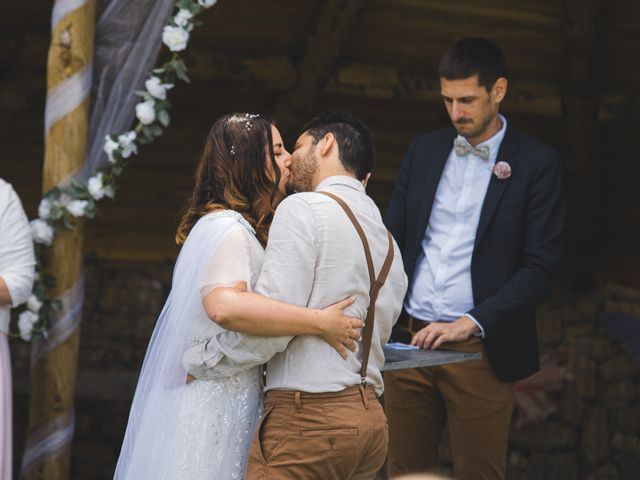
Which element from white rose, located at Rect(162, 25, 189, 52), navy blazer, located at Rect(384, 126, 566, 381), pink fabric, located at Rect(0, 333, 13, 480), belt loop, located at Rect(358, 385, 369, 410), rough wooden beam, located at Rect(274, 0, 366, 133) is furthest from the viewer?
rough wooden beam, located at Rect(274, 0, 366, 133)

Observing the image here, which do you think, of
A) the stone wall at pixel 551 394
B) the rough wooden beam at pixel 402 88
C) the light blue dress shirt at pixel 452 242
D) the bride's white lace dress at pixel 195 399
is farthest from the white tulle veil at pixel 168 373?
the rough wooden beam at pixel 402 88

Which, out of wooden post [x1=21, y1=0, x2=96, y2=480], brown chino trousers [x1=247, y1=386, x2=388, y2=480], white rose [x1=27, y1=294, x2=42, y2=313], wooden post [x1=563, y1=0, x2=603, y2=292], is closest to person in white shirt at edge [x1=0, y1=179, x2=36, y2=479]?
white rose [x1=27, y1=294, x2=42, y2=313]

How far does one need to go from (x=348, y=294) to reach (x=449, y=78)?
1.28m

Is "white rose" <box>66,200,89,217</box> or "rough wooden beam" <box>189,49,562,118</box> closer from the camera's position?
"white rose" <box>66,200,89,217</box>

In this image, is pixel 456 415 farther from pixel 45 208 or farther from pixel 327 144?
pixel 45 208

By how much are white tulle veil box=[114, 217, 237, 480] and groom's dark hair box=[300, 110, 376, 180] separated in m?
0.35

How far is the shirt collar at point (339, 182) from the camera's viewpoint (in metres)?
2.91

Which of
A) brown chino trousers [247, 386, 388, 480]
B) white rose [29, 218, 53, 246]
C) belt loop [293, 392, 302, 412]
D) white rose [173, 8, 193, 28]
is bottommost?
brown chino trousers [247, 386, 388, 480]

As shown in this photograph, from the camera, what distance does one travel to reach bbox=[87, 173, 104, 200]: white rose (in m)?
4.70

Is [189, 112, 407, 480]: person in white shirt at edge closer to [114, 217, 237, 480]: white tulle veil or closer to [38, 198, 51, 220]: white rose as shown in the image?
[114, 217, 237, 480]: white tulle veil

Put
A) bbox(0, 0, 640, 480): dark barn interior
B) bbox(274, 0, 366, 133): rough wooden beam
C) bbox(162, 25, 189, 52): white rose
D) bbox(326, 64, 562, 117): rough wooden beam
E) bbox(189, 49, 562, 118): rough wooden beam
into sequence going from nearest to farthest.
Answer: bbox(162, 25, 189, 52): white rose → bbox(274, 0, 366, 133): rough wooden beam → bbox(0, 0, 640, 480): dark barn interior → bbox(189, 49, 562, 118): rough wooden beam → bbox(326, 64, 562, 117): rough wooden beam

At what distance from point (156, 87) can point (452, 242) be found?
1596 mm

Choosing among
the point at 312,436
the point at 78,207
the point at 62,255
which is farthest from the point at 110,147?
the point at 312,436

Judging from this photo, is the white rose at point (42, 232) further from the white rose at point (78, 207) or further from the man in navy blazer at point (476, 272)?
the man in navy blazer at point (476, 272)
